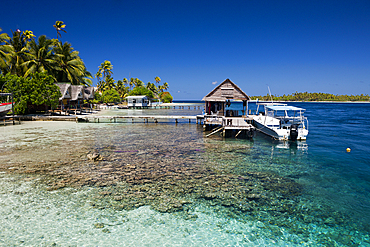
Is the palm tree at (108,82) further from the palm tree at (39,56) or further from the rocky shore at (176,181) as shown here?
Answer: the rocky shore at (176,181)

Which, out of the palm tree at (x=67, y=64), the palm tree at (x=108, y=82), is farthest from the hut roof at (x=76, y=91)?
the palm tree at (x=108, y=82)

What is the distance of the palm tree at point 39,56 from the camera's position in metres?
37.4

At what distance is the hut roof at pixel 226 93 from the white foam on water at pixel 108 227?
19.6 metres

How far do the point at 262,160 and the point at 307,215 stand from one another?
6.42 m

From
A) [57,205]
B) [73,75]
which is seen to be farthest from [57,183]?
[73,75]

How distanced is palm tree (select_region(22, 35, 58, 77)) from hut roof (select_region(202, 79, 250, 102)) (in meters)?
29.9

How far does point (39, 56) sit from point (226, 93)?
3367 cm

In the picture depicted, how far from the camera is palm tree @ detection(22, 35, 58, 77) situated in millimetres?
37375

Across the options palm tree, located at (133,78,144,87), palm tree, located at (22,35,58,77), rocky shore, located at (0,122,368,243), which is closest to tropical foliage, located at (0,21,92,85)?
palm tree, located at (22,35,58,77)

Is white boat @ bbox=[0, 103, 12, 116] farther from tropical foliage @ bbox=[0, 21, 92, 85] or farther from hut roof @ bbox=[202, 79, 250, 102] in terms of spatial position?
hut roof @ bbox=[202, 79, 250, 102]

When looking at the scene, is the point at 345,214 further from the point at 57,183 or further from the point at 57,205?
the point at 57,183

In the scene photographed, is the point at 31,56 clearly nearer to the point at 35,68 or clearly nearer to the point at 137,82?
the point at 35,68

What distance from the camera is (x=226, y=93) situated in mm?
25969

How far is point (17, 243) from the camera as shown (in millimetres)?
5820
